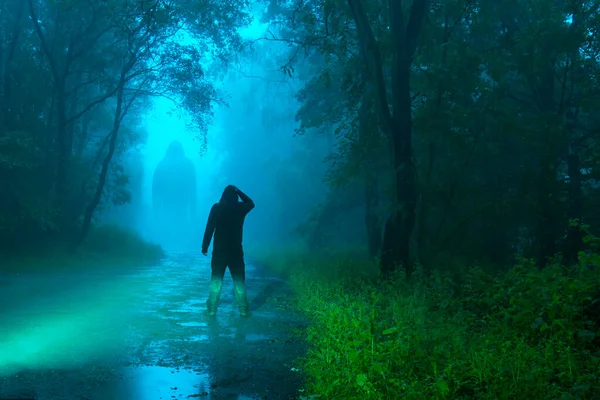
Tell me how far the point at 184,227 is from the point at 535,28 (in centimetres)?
10017

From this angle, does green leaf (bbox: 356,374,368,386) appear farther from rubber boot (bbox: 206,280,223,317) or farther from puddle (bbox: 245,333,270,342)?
rubber boot (bbox: 206,280,223,317)

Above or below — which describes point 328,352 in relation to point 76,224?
below

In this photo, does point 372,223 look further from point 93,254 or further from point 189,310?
point 93,254

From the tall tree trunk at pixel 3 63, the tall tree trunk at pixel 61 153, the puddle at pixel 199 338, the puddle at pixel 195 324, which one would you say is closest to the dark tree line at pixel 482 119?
the puddle at pixel 195 324

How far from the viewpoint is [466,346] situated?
571 cm

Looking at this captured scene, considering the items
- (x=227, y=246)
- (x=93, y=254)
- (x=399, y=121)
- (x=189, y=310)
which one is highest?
(x=399, y=121)

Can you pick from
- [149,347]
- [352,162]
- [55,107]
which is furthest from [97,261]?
[149,347]

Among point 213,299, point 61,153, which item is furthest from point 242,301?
point 61,153

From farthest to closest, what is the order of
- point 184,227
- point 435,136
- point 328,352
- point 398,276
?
point 184,227 → point 435,136 → point 398,276 → point 328,352

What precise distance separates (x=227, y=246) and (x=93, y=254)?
18992 millimetres

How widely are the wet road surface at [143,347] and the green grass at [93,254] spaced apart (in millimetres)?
9878

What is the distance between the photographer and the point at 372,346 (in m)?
5.50

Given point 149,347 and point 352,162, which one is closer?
point 149,347

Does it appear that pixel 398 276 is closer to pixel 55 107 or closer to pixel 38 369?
pixel 38 369
